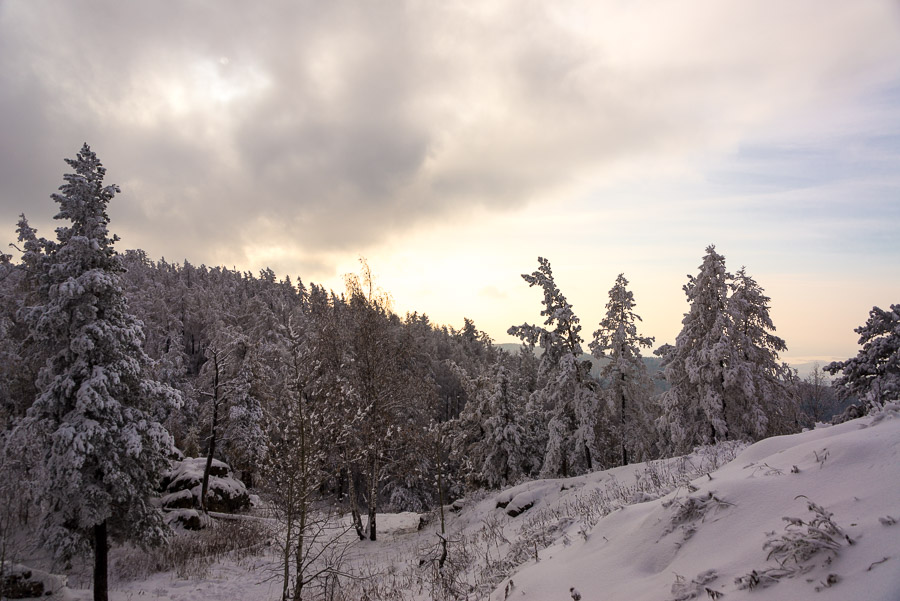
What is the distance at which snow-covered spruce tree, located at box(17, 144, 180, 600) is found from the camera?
13.6 meters

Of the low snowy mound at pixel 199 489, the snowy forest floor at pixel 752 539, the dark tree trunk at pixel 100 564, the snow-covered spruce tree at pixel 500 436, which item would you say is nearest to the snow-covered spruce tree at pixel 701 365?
the snow-covered spruce tree at pixel 500 436

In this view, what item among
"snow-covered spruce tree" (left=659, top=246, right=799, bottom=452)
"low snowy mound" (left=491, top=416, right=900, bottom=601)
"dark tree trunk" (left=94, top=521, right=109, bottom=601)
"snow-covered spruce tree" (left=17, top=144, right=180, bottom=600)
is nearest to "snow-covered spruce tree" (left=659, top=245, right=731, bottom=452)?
"snow-covered spruce tree" (left=659, top=246, right=799, bottom=452)

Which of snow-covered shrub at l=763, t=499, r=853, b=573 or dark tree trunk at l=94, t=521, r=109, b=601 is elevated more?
snow-covered shrub at l=763, t=499, r=853, b=573

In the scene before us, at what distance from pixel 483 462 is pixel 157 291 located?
62.1 metres

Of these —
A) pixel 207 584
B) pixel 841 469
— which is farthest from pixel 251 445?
pixel 841 469

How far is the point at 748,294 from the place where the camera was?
22406 mm

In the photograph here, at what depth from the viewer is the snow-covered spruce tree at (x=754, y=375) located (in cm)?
2055

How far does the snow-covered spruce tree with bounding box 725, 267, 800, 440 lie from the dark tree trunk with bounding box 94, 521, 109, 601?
25679 mm

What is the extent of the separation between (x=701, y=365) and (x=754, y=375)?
7.62 feet

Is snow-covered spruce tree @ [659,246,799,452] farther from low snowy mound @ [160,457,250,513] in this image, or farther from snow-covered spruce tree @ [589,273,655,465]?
low snowy mound @ [160,457,250,513]

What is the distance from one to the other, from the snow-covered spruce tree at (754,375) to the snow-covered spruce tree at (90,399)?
2462cm

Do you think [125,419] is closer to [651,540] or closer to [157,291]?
[651,540]

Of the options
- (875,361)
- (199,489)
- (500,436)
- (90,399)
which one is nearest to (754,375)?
(875,361)

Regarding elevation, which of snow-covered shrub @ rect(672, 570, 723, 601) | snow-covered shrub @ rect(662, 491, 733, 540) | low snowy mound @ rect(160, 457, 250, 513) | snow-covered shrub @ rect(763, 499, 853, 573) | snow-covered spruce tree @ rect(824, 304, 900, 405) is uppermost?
snow-covered spruce tree @ rect(824, 304, 900, 405)
